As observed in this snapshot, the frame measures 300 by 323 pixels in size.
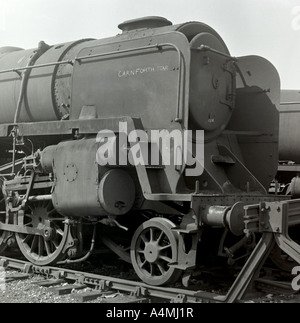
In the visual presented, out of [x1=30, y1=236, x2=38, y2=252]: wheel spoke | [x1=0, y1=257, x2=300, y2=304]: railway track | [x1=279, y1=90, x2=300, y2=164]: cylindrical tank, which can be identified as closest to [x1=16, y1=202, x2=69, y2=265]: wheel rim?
[x1=30, y1=236, x2=38, y2=252]: wheel spoke

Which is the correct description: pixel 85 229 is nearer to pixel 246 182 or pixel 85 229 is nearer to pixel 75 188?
pixel 75 188

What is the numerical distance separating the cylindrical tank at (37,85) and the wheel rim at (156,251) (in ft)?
7.21

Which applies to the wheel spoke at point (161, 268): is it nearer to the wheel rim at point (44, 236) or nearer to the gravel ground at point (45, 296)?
the gravel ground at point (45, 296)

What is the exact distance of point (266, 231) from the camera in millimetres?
4750

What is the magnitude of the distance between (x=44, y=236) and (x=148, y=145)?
2035mm

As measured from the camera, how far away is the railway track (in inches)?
210

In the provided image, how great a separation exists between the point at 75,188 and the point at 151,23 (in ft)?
7.65

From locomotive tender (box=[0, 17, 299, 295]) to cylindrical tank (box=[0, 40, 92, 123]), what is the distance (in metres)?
0.02

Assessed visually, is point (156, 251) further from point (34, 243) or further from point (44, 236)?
point (34, 243)

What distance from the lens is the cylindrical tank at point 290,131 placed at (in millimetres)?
9094

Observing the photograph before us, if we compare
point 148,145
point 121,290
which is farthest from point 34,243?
point 148,145

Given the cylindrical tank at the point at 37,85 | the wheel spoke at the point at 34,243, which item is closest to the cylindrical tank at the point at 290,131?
the cylindrical tank at the point at 37,85

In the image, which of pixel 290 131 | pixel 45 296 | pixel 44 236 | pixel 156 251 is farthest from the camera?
pixel 290 131
